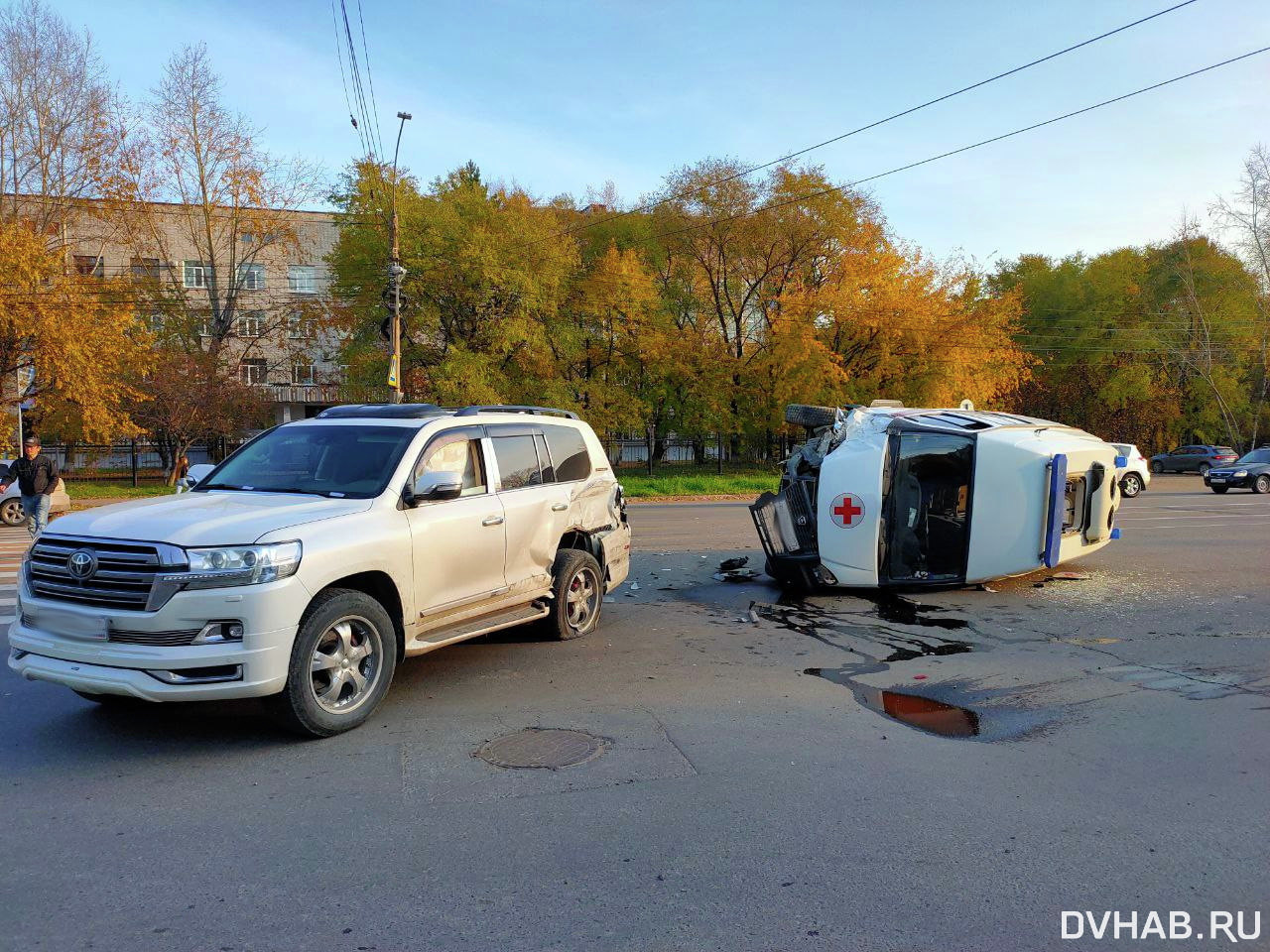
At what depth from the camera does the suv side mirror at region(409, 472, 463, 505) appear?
602 centimetres

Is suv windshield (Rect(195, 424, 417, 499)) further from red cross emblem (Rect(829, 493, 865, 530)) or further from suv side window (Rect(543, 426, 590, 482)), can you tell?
red cross emblem (Rect(829, 493, 865, 530))

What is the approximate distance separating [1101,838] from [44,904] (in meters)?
4.41

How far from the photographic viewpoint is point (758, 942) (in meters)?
3.20

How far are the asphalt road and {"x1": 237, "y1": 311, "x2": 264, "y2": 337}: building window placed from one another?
123 ft

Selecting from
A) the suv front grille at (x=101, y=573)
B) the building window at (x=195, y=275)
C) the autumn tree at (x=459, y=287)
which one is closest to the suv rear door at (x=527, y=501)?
the suv front grille at (x=101, y=573)

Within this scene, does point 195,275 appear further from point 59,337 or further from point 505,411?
point 505,411

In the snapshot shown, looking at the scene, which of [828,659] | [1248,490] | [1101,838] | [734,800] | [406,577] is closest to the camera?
[1101,838]

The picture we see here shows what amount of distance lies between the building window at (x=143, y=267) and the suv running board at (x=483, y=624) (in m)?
37.8

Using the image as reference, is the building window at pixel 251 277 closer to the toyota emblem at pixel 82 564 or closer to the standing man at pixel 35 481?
the standing man at pixel 35 481

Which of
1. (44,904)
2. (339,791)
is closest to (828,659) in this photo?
(339,791)

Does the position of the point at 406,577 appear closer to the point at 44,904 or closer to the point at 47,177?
the point at 44,904

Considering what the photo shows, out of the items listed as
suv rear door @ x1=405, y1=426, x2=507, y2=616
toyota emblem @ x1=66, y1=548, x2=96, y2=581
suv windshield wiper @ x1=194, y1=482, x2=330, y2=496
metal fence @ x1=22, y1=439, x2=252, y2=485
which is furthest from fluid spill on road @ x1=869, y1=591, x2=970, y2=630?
metal fence @ x1=22, y1=439, x2=252, y2=485

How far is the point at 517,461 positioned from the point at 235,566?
9.29 ft

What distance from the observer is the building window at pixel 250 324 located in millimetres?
40656
